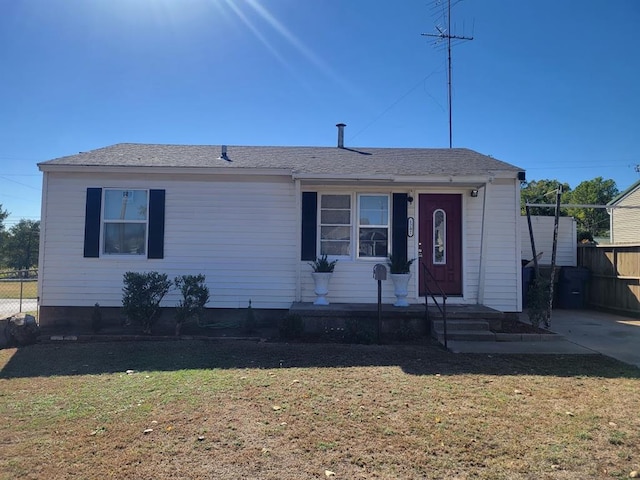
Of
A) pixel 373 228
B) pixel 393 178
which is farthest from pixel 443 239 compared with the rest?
pixel 393 178

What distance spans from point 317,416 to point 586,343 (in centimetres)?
529

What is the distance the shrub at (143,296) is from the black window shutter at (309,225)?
8.70 feet

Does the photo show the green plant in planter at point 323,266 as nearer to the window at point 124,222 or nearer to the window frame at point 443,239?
the window frame at point 443,239

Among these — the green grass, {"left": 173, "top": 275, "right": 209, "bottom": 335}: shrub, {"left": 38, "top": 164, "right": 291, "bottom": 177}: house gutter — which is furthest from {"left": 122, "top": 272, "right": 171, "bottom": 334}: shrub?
the green grass

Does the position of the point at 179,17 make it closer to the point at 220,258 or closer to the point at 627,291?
the point at 220,258

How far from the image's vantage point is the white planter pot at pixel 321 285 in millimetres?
7727

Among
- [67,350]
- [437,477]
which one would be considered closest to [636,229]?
[437,477]

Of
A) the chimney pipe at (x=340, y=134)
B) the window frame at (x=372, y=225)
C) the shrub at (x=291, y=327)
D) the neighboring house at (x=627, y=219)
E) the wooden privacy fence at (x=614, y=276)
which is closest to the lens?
the shrub at (x=291, y=327)

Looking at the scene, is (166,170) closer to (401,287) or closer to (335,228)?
(335,228)

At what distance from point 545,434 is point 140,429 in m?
3.31

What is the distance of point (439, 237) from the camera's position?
8250 mm

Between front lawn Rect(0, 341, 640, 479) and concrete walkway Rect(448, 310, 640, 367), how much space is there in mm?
392

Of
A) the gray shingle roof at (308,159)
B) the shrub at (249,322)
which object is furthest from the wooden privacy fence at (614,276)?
the shrub at (249,322)

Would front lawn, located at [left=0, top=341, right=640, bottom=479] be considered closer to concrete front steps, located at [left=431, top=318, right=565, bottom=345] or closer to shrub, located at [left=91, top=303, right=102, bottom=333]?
concrete front steps, located at [left=431, top=318, right=565, bottom=345]
